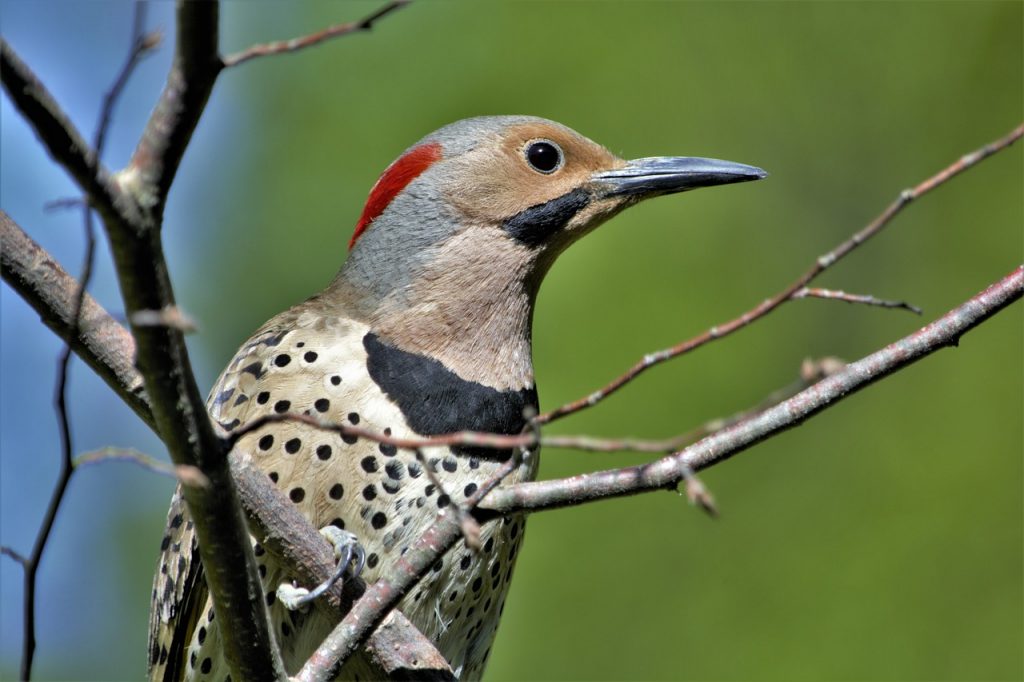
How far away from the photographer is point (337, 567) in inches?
123

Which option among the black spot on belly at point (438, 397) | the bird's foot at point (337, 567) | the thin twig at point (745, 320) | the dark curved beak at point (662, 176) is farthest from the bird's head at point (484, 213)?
the thin twig at point (745, 320)

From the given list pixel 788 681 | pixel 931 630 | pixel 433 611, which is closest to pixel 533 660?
pixel 788 681

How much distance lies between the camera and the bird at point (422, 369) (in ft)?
11.9

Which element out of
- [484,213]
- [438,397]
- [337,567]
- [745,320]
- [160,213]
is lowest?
[337,567]

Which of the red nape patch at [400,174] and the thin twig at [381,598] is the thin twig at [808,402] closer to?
the thin twig at [381,598]

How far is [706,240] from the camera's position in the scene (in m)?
6.77

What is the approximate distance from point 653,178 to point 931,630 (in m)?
2.86

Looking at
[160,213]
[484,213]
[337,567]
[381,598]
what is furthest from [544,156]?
[160,213]

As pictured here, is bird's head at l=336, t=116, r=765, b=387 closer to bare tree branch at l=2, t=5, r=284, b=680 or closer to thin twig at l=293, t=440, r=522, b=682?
thin twig at l=293, t=440, r=522, b=682

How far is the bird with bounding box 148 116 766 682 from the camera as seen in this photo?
362 centimetres

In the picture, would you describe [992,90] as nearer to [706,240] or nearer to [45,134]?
[706,240]

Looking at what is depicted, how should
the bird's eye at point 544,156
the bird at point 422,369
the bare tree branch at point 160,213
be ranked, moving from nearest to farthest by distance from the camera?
1. the bare tree branch at point 160,213
2. the bird at point 422,369
3. the bird's eye at point 544,156

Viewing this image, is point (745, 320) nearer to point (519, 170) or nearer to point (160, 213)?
point (160, 213)

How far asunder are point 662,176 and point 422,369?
1.14 metres
